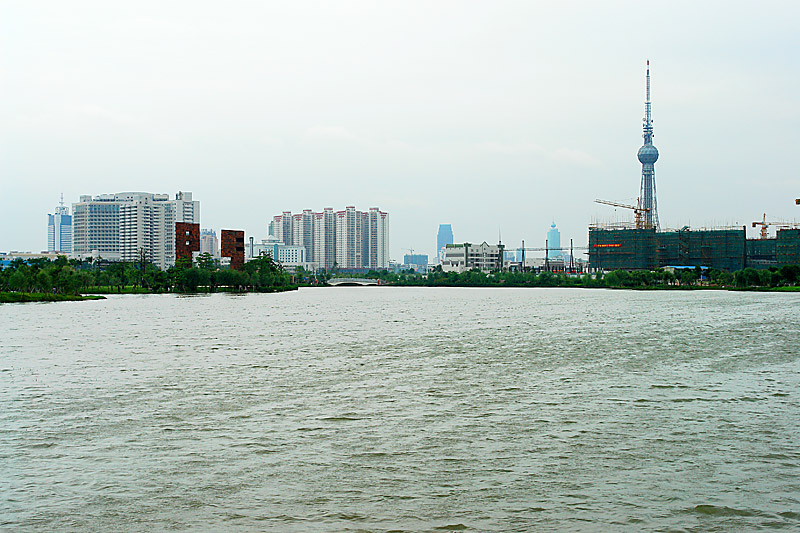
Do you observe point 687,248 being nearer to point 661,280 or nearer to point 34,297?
point 661,280

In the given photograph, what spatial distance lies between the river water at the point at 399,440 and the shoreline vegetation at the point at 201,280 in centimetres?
5790

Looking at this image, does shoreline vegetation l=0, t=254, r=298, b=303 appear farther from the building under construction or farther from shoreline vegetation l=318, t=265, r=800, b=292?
the building under construction

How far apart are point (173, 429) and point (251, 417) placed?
1.97 m

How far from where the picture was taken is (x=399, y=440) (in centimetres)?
1484

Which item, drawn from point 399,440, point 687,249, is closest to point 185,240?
point 687,249

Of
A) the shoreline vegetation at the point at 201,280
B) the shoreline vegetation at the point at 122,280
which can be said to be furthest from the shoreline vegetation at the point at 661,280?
the shoreline vegetation at the point at 122,280

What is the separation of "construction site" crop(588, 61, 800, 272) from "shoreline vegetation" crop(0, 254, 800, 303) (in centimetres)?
964

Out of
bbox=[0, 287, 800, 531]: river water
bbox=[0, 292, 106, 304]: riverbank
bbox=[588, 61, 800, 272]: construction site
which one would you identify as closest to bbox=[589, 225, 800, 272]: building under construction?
bbox=[588, 61, 800, 272]: construction site

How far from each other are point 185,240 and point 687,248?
403ft

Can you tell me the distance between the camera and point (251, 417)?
17.1 metres

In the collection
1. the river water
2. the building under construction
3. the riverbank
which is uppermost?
the building under construction

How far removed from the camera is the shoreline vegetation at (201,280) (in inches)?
3327

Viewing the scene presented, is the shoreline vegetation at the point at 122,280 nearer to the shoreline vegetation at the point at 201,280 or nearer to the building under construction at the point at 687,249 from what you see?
the shoreline vegetation at the point at 201,280

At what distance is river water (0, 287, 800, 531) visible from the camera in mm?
10586
